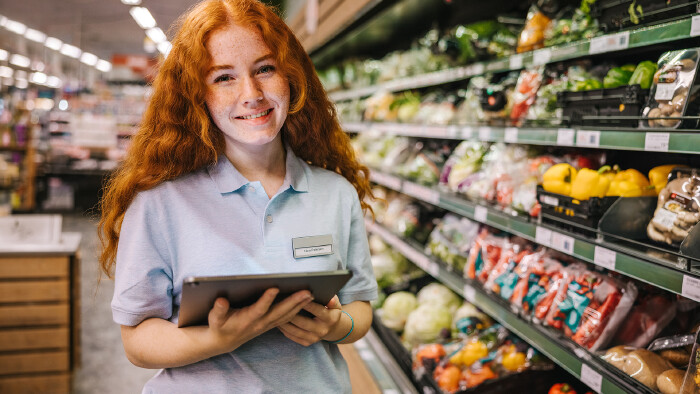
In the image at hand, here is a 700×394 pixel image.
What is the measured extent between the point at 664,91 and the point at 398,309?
79.3 inches

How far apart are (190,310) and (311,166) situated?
0.60 metres

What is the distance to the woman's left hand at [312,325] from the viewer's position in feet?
3.85

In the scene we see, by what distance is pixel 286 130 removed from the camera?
1.55 meters

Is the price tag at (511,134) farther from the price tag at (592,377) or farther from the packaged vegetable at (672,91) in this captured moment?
the price tag at (592,377)

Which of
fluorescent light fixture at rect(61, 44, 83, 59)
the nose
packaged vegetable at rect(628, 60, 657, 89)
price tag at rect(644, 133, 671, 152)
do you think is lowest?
price tag at rect(644, 133, 671, 152)

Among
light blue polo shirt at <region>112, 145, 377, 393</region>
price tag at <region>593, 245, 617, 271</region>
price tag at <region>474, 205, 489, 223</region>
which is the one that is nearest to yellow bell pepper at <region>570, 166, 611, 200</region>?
price tag at <region>593, 245, 617, 271</region>

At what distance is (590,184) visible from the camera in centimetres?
179

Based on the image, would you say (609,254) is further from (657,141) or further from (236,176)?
(236,176)

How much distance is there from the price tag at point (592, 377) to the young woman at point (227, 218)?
68cm

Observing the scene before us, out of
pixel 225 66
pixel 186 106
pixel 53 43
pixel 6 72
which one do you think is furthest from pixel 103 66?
pixel 225 66

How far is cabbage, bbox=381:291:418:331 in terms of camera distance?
3.16 m

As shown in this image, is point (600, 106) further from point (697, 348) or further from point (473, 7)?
point (473, 7)

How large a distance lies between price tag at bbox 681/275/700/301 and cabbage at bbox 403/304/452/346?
161 centimetres

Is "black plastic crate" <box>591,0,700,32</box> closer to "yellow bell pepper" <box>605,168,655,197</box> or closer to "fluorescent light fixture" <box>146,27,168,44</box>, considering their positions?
"yellow bell pepper" <box>605,168,655,197</box>
